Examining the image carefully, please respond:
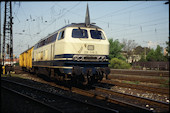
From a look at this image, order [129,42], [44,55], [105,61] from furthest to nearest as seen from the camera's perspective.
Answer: [129,42]
[44,55]
[105,61]

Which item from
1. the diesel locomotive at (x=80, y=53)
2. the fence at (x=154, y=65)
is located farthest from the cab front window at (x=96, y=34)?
the fence at (x=154, y=65)

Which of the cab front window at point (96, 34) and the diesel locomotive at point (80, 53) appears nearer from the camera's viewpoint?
the diesel locomotive at point (80, 53)

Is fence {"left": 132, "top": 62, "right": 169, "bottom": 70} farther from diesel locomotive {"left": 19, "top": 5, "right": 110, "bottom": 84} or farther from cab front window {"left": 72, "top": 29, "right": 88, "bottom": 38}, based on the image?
cab front window {"left": 72, "top": 29, "right": 88, "bottom": 38}

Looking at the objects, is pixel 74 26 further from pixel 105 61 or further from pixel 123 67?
pixel 123 67

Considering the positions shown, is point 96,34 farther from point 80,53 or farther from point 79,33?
point 80,53

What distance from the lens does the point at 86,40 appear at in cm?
1063

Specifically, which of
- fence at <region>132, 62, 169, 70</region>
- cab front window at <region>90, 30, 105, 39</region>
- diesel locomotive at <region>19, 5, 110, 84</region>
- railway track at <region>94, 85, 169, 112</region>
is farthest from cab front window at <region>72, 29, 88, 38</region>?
fence at <region>132, 62, 169, 70</region>

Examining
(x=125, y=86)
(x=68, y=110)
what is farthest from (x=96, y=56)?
(x=68, y=110)

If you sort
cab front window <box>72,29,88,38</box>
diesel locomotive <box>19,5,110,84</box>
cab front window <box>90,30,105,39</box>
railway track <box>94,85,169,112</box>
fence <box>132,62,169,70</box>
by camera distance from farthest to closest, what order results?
fence <box>132,62,169,70</box>, cab front window <box>90,30,105,39</box>, cab front window <box>72,29,88,38</box>, diesel locomotive <box>19,5,110,84</box>, railway track <box>94,85,169,112</box>

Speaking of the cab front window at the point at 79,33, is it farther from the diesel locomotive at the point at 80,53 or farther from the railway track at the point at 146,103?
the railway track at the point at 146,103

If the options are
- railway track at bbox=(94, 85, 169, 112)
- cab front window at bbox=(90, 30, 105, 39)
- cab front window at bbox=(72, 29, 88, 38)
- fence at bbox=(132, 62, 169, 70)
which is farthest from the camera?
fence at bbox=(132, 62, 169, 70)

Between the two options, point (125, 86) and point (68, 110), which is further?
point (125, 86)

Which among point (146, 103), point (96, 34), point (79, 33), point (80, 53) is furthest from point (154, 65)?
point (146, 103)

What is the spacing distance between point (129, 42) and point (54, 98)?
70741 mm
